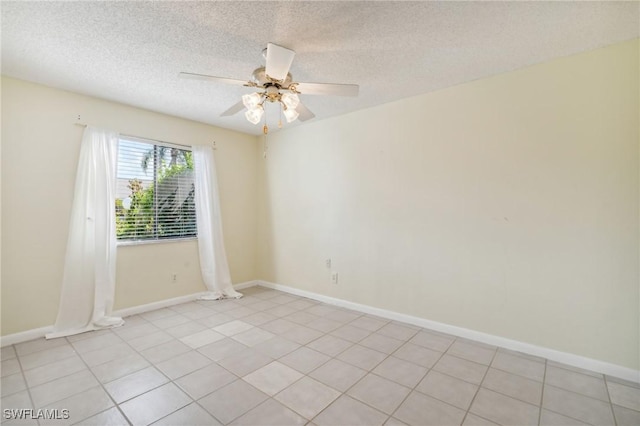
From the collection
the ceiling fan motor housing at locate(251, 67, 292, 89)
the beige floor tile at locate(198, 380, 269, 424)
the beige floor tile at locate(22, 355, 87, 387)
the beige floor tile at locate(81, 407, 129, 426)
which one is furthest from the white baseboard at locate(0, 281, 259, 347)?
the ceiling fan motor housing at locate(251, 67, 292, 89)

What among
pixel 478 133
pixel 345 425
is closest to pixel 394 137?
pixel 478 133

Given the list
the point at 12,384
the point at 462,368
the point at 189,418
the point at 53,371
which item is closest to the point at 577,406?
the point at 462,368

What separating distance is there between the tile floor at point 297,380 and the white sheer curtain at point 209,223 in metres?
1.07

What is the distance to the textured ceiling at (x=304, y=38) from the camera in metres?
1.81

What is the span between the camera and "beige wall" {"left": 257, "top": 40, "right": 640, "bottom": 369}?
87.7 inches

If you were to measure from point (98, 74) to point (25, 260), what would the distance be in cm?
190

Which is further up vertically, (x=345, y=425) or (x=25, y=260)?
(x=25, y=260)

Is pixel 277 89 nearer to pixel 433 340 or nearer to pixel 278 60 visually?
pixel 278 60

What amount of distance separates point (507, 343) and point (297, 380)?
1.91 meters

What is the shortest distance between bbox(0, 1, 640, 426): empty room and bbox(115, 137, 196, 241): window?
24 mm

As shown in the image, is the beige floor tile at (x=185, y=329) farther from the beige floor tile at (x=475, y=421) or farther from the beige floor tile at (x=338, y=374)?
the beige floor tile at (x=475, y=421)

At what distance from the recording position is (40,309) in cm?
290

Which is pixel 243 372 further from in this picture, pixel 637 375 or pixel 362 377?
pixel 637 375

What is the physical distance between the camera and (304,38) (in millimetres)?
2096
